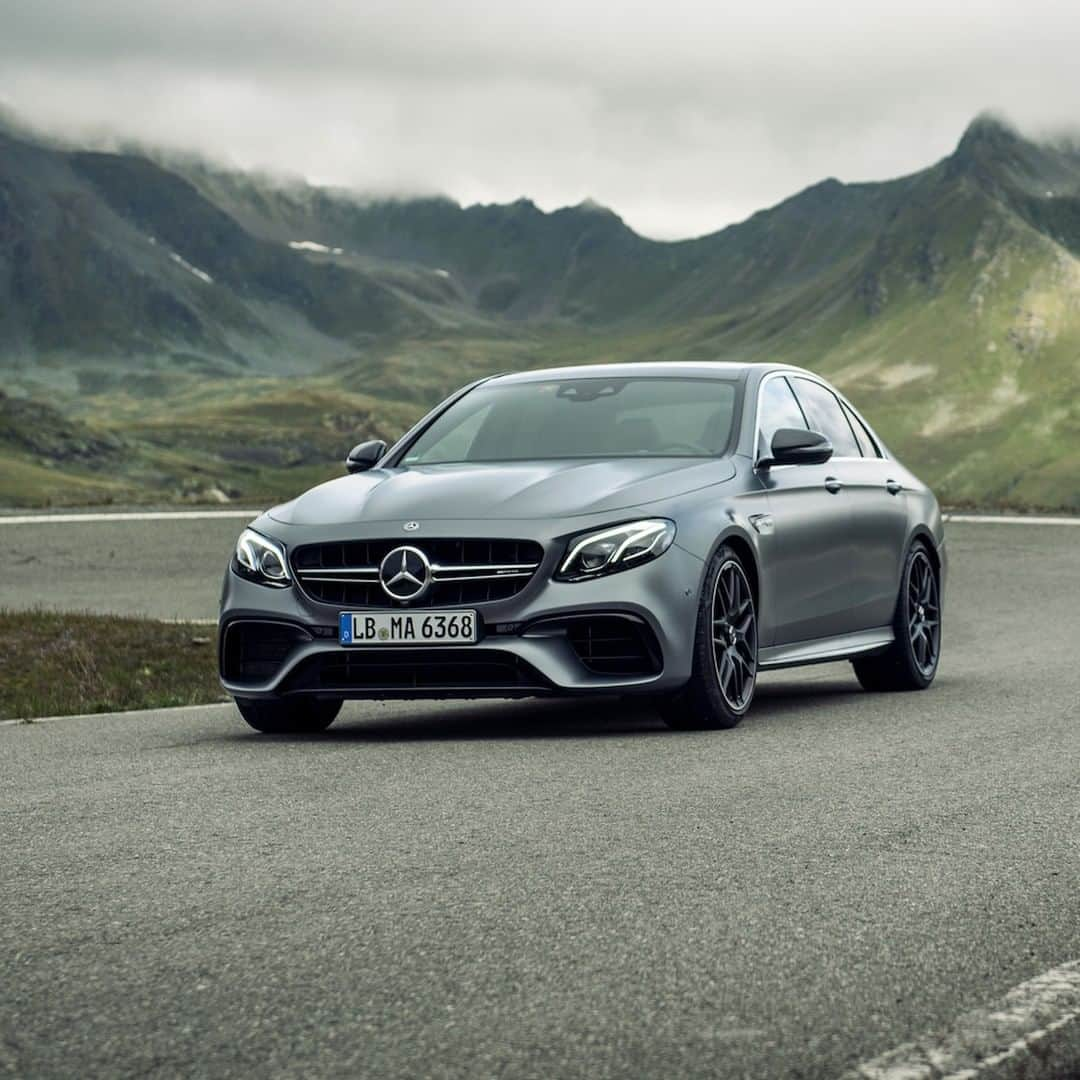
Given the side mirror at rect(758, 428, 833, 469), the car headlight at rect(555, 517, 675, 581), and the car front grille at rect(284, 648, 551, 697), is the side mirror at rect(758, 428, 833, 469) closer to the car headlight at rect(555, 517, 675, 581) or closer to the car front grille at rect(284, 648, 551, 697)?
the car headlight at rect(555, 517, 675, 581)

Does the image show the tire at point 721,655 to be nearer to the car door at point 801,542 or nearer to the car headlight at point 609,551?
the car door at point 801,542

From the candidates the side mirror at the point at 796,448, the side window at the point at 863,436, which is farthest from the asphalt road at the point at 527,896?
the side window at the point at 863,436

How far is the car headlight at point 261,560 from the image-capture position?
8570mm

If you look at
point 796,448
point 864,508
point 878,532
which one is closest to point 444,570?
point 796,448

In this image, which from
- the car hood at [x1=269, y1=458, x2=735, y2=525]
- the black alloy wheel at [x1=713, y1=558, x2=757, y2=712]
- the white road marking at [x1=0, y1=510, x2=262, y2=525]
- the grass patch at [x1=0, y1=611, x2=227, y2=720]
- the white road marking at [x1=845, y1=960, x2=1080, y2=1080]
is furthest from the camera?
the white road marking at [x1=0, y1=510, x2=262, y2=525]

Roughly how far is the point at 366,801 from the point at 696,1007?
2.92 meters

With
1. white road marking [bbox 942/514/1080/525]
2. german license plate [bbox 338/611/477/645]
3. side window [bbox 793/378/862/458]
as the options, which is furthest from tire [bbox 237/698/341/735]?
white road marking [bbox 942/514/1080/525]

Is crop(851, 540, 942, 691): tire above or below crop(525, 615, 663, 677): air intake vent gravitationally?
below

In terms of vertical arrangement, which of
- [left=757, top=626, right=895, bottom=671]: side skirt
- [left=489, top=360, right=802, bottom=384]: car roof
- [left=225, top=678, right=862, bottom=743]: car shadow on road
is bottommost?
[left=225, top=678, right=862, bottom=743]: car shadow on road

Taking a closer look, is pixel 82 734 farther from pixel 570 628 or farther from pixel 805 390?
pixel 805 390

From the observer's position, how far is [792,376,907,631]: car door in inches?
405

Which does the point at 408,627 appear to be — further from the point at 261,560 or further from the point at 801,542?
the point at 801,542

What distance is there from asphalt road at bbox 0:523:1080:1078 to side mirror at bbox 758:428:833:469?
4.28ft

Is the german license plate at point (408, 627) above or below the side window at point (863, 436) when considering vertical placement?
below
